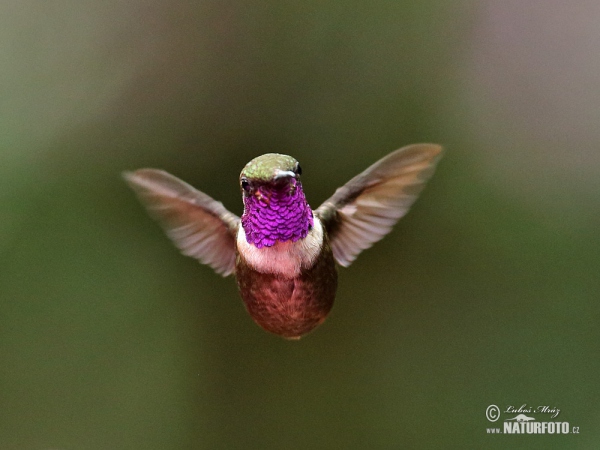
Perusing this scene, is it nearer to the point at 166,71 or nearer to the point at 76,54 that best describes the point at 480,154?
the point at 166,71

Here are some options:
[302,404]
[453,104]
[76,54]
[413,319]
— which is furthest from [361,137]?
[76,54]

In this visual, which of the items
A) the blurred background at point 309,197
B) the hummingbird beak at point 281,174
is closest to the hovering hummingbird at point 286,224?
the hummingbird beak at point 281,174

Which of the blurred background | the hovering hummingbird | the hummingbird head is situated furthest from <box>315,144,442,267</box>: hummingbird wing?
the blurred background

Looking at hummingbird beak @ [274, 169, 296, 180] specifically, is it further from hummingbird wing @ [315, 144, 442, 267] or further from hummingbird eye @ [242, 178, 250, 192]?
hummingbird wing @ [315, 144, 442, 267]

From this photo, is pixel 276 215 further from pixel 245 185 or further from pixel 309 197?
pixel 309 197

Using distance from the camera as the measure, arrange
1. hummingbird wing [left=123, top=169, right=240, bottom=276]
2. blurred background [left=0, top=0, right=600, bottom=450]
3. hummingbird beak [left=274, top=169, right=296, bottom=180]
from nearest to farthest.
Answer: hummingbird beak [left=274, top=169, right=296, bottom=180]
hummingbird wing [left=123, top=169, right=240, bottom=276]
blurred background [left=0, top=0, right=600, bottom=450]

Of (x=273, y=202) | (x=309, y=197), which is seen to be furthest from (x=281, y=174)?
(x=309, y=197)

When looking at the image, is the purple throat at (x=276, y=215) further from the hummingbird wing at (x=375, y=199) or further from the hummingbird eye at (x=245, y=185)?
the hummingbird wing at (x=375, y=199)
